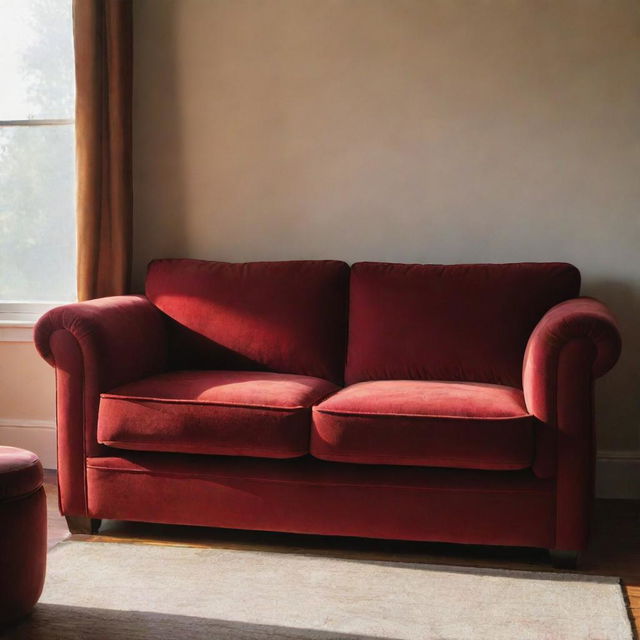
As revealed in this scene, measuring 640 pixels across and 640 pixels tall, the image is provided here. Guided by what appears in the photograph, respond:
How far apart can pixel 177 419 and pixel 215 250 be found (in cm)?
124

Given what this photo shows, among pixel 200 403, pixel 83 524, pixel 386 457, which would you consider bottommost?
pixel 83 524

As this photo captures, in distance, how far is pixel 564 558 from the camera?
2586 mm

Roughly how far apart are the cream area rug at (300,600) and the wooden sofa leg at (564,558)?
74 mm

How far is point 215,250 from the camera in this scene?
3789mm

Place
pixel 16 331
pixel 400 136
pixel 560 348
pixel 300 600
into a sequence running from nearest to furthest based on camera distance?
1. pixel 300 600
2. pixel 560 348
3. pixel 400 136
4. pixel 16 331

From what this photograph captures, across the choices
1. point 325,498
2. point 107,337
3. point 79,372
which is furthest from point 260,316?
point 325,498

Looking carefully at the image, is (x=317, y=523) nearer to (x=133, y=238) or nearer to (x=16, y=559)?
(x=16, y=559)

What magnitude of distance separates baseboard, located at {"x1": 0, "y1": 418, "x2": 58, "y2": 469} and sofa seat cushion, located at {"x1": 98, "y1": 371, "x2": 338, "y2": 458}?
3.72 feet

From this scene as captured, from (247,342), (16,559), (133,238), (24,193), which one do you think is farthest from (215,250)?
(16,559)

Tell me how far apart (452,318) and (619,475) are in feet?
3.22

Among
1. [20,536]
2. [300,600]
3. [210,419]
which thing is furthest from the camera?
[210,419]

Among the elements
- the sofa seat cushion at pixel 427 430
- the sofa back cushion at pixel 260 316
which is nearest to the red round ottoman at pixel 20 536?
the sofa seat cushion at pixel 427 430

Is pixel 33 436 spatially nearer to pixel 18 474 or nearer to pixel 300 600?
pixel 18 474

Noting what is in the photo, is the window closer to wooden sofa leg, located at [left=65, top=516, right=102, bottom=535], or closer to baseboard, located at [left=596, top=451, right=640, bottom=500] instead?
wooden sofa leg, located at [left=65, top=516, right=102, bottom=535]
